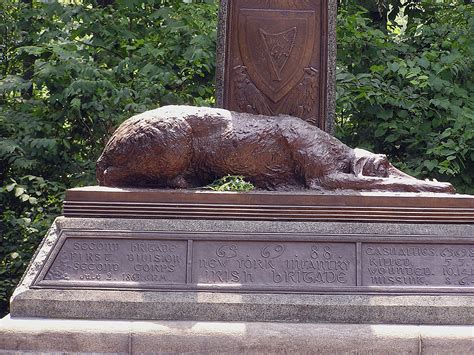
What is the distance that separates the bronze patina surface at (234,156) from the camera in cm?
706

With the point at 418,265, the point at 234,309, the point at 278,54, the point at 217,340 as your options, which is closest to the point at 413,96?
the point at 278,54

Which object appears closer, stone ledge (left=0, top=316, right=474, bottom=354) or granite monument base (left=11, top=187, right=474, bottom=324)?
stone ledge (left=0, top=316, right=474, bottom=354)

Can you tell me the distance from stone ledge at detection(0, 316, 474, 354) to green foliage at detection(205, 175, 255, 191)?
130 centimetres

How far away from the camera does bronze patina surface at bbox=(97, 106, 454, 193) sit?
7.06 metres

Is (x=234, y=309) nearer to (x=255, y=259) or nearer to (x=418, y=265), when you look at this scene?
(x=255, y=259)

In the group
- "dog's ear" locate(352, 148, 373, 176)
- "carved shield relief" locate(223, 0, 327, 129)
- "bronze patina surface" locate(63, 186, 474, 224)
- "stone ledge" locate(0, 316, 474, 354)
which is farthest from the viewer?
"carved shield relief" locate(223, 0, 327, 129)

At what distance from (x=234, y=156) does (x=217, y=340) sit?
1.67 m

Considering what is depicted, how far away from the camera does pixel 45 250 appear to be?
21.8 feet

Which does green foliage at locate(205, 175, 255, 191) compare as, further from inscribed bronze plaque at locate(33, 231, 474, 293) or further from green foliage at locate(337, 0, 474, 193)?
green foliage at locate(337, 0, 474, 193)

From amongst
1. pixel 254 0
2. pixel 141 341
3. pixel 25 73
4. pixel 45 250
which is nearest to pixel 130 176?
pixel 45 250

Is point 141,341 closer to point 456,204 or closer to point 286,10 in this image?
point 456,204

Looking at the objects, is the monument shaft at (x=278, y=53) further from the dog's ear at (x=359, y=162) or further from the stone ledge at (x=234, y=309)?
the stone ledge at (x=234, y=309)

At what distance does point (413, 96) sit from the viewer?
36.3 ft

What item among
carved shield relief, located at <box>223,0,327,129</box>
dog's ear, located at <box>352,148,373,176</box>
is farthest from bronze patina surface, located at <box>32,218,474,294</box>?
carved shield relief, located at <box>223,0,327,129</box>
